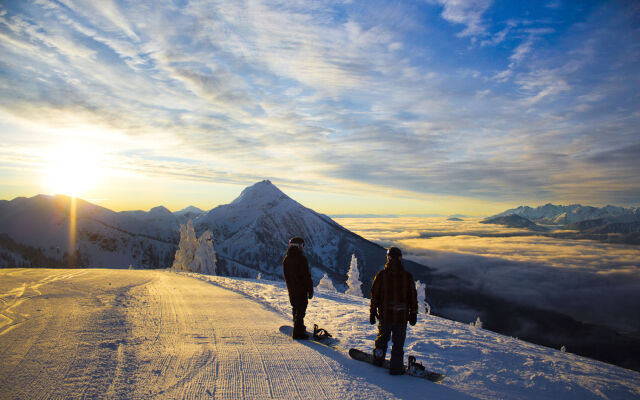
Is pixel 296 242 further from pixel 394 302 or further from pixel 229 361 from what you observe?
pixel 229 361

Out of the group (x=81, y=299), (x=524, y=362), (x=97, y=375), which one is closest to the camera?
(x=97, y=375)

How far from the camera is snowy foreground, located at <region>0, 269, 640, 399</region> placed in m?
4.74

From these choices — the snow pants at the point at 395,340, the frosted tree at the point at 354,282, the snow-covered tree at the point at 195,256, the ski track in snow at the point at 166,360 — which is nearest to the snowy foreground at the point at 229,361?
the ski track in snow at the point at 166,360

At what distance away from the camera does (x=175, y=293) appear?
1345 cm

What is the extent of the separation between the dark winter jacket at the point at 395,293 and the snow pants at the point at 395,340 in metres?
0.13

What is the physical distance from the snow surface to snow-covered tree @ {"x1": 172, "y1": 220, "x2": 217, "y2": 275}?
36.3 m

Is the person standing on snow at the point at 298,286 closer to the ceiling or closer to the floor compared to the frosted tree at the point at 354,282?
closer to the ceiling

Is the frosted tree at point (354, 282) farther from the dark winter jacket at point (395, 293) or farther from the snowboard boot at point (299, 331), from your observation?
the dark winter jacket at point (395, 293)

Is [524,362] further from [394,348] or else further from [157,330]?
[157,330]

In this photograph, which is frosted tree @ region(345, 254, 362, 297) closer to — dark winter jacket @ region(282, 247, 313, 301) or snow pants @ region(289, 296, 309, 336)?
snow pants @ region(289, 296, 309, 336)

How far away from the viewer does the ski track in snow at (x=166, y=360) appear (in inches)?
182

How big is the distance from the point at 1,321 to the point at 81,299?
3209mm

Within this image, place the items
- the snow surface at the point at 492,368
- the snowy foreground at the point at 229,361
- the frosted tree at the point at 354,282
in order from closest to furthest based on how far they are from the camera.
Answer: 1. the snowy foreground at the point at 229,361
2. the snow surface at the point at 492,368
3. the frosted tree at the point at 354,282

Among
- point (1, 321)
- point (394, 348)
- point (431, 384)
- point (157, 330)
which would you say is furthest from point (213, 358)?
point (1, 321)
